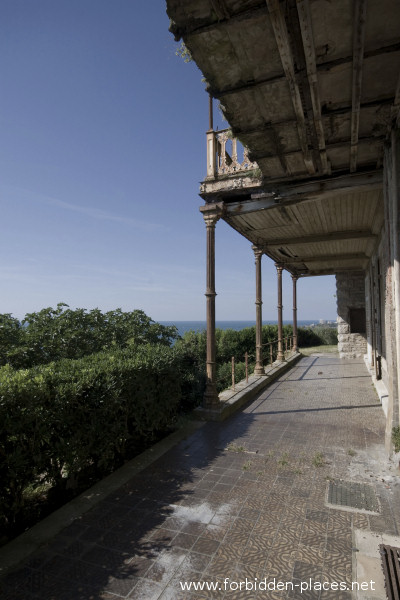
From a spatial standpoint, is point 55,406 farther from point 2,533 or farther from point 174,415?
point 174,415

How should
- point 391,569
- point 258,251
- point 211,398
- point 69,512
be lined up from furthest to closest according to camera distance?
point 258,251 → point 211,398 → point 69,512 → point 391,569

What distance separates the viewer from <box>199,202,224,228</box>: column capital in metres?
6.51

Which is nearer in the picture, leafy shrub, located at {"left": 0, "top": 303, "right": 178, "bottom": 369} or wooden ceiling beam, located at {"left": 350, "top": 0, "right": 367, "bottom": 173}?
wooden ceiling beam, located at {"left": 350, "top": 0, "right": 367, "bottom": 173}

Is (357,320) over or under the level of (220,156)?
under

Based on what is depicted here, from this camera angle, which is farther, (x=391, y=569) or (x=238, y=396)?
(x=238, y=396)

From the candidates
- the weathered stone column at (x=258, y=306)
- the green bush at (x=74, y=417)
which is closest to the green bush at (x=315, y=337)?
the weathered stone column at (x=258, y=306)

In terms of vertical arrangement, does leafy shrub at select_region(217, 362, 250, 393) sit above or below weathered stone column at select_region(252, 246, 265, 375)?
below

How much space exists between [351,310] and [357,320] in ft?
1.53

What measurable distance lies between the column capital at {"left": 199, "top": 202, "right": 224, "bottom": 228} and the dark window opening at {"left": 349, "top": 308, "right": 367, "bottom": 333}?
9.69 meters

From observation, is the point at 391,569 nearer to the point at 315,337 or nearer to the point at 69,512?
the point at 69,512

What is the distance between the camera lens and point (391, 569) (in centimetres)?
238

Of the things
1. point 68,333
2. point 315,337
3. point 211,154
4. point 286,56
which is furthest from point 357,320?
point 286,56

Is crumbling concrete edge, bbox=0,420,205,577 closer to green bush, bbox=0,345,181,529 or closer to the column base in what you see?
green bush, bbox=0,345,181,529

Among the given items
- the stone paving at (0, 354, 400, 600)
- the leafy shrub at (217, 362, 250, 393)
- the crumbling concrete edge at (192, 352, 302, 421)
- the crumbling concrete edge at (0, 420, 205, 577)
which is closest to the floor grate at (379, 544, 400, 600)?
the stone paving at (0, 354, 400, 600)
